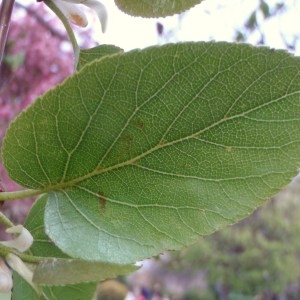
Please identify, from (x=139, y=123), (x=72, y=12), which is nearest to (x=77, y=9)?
(x=72, y=12)

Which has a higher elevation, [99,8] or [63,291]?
[99,8]

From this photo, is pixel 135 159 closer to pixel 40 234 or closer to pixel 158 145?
pixel 158 145

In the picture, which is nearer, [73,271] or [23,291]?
[73,271]

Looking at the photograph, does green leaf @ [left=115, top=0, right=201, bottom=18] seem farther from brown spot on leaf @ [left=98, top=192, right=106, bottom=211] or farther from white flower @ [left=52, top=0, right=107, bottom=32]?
brown spot on leaf @ [left=98, top=192, right=106, bottom=211]

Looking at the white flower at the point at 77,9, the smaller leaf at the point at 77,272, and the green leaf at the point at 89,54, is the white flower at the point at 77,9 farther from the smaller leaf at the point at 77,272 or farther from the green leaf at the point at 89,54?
the smaller leaf at the point at 77,272

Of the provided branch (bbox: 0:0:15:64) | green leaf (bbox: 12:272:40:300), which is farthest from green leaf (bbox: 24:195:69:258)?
branch (bbox: 0:0:15:64)

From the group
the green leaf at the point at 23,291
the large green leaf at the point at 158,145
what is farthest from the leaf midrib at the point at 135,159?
the green leaf at the point at 23,291
